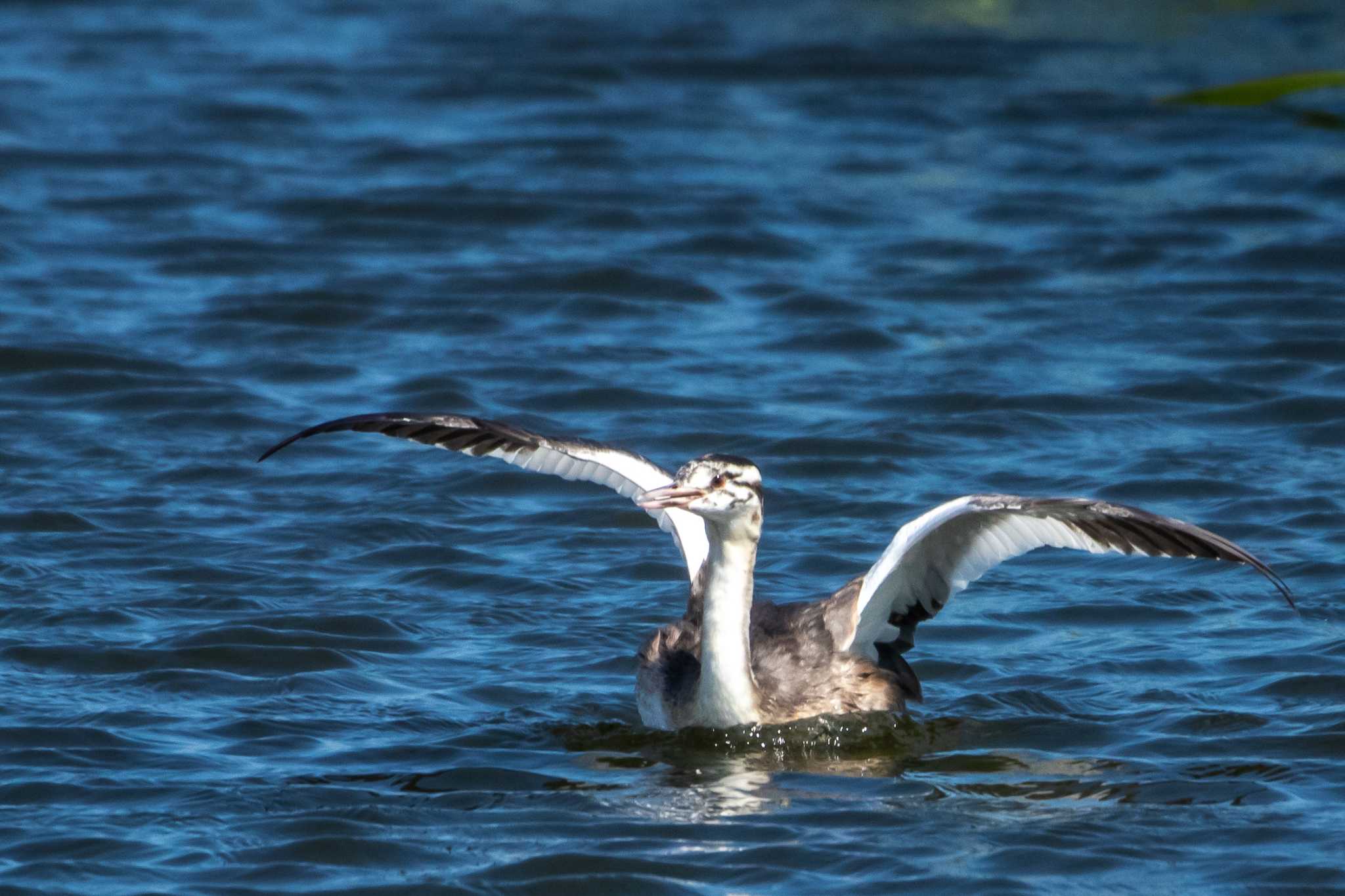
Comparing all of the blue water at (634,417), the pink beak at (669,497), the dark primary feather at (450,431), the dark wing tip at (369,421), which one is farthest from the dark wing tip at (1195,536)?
the dark wing tip at (369,421)

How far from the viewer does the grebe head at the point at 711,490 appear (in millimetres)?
7941

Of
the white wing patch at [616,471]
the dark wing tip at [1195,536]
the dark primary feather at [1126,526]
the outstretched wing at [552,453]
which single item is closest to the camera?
the dark wing tip at [1195,536]

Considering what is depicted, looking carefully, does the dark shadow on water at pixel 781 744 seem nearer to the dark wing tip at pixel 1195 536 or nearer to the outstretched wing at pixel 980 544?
the outstretched wing at pixel 980 544

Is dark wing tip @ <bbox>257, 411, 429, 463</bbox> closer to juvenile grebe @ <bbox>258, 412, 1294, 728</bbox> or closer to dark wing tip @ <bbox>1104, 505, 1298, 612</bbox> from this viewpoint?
juvenile grebe @ <bbox>258, 412, 1294, 728</bbox>

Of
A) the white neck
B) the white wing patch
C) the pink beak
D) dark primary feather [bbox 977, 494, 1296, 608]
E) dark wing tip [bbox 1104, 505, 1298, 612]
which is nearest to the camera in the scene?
dark wing tip [bbox 1104, 505, 1298, 612]

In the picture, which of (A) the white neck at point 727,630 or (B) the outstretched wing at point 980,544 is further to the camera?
(A) the white neck at point 727,630

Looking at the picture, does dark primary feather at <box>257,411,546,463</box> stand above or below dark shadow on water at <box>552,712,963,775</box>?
above

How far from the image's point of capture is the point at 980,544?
331 inches

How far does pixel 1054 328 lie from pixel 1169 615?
466 cm

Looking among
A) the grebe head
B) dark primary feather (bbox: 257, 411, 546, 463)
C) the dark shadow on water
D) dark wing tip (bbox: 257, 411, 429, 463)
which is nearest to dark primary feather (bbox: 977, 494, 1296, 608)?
the grebe head

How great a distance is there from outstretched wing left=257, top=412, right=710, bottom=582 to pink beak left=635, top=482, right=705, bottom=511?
761mm

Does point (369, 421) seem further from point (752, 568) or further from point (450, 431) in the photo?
point (752, 568)

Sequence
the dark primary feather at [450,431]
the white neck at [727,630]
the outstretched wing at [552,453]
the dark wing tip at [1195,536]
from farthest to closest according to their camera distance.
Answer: the outstretched wing at [552,453], the dark primary feather at [450,431], the white neck at [727,630], the dark wing tip at [1195,536]

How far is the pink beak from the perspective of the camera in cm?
789
